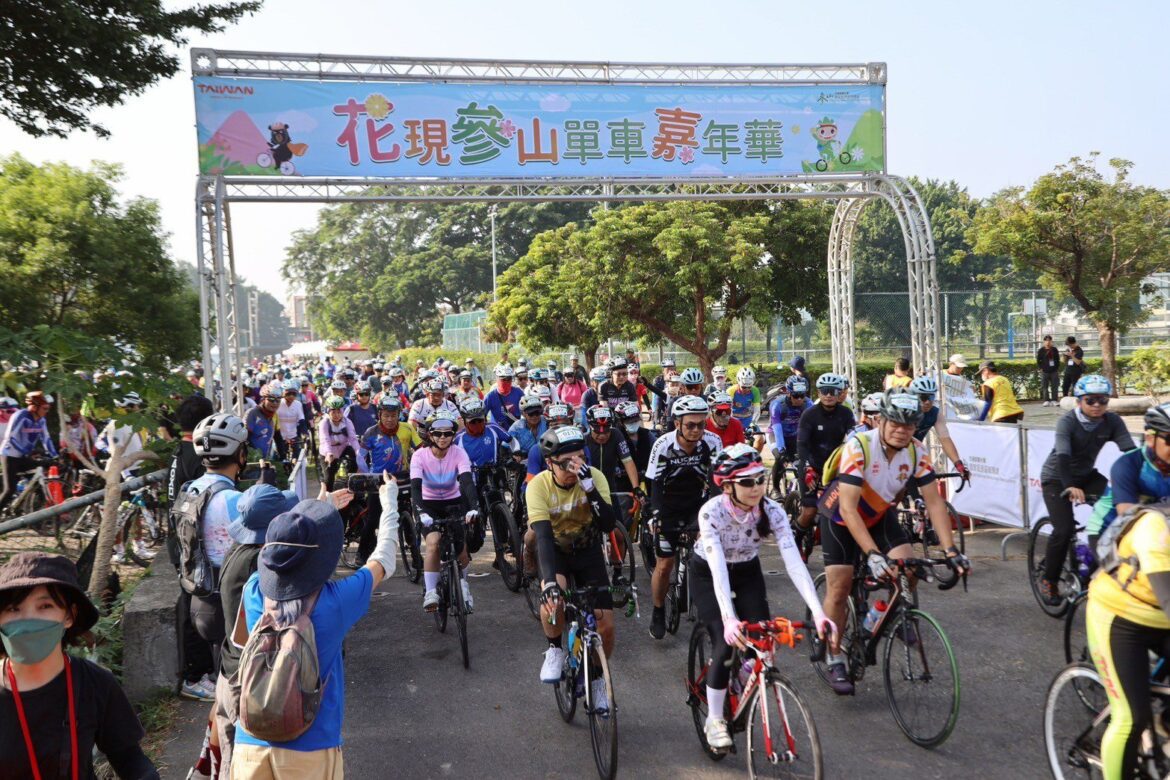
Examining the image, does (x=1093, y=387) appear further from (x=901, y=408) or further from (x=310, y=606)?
(x=310, y=606)

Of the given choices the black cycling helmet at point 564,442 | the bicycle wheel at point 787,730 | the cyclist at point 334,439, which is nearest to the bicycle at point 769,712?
the bicycle wheel at point 787,730

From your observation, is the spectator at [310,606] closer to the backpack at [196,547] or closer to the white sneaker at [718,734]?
the backpack at [196,547]

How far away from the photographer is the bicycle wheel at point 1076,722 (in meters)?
4.03

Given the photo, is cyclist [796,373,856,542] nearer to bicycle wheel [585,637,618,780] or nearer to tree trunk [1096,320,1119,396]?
bicycle wheel [585,637,618,780]

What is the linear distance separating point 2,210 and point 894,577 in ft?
42.8

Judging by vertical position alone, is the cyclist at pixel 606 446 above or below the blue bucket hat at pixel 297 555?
below

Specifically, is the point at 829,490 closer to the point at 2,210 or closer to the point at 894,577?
the point at 894,577

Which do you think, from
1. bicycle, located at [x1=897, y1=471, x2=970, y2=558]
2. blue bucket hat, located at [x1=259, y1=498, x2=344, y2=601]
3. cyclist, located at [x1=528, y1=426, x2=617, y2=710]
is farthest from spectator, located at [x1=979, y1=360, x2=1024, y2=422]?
blue bucket hat, located at [x1=259, y1=498, x2=344, y2=601]

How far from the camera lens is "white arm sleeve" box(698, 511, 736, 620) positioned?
4574mm

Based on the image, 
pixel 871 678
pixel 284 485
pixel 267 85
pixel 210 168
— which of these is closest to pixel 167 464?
pixel 284 485

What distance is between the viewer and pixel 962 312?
29.4 metres

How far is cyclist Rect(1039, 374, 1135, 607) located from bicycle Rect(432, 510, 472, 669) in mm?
4787

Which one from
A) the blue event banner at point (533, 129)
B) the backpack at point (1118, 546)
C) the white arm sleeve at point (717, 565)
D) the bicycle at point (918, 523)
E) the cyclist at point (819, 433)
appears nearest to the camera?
the backpack at point (1118, 546)

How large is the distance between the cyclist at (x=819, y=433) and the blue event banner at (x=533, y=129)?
20.2ft
